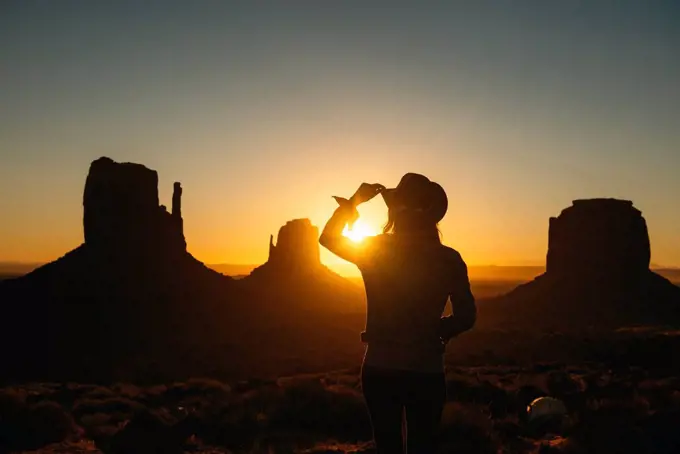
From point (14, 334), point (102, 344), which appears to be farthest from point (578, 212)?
point (14, 334)

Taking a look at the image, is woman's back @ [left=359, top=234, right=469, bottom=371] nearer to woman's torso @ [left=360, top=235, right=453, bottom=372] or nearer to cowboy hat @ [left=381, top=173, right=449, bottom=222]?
woman's torso @ [left=360, top=235, right=453, bottom=372]

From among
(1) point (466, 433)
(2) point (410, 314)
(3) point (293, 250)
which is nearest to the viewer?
(2) point (410, 314)

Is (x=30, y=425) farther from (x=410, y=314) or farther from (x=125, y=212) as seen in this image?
(x=125, y=212)

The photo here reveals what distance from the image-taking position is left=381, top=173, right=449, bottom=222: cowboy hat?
3428 millimetres

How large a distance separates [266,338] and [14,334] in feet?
69.3

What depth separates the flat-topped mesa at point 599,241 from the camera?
84.7 metres

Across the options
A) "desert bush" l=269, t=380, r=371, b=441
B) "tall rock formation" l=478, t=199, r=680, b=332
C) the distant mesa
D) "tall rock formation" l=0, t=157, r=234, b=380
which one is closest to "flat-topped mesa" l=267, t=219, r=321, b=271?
the distant mesa

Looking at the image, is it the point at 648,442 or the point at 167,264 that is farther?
the point at 167,264

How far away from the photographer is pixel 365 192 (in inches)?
141

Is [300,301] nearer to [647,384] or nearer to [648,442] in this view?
[647,384]

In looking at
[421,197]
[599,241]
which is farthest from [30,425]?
[599,241]

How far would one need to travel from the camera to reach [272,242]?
325 feet

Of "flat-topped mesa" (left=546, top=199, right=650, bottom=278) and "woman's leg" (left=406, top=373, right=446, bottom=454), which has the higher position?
"flat-topped mesa" (left=546, top=199, right=650, bottom=278)

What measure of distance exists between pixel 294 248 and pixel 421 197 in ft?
315
